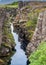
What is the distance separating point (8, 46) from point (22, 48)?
1762 centimetres

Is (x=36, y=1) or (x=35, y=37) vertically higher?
(x=35, y=37)

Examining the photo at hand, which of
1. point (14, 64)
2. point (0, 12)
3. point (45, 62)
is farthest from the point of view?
point (0, 12)

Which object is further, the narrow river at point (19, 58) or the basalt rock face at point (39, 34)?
the narrow river at point (19, 58)

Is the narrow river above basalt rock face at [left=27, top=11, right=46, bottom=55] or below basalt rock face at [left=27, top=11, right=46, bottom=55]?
below

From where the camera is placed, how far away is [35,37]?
309 ft

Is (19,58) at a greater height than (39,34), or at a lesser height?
lesser

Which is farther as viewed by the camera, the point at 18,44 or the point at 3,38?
the point at 18,44

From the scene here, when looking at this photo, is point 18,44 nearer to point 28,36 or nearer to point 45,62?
point 28,36

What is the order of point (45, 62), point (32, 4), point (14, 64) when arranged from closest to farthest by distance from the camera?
1. point (45, 62)
2. point (14, 64)
3. point (32, 4)

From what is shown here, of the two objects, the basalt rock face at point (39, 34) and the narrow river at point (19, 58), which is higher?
the basalt rock face at point (39, 34)

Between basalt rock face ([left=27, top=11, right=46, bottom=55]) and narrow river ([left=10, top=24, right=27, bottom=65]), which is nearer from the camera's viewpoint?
basalt rock face ([left=27, top=11, right=46, bottom=55])

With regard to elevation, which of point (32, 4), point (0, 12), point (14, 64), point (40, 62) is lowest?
point (32, 4)

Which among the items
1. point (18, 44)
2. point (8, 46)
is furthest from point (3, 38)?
point (18, 44)

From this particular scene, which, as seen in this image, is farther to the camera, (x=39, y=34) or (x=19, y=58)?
(x=19, y=58)
